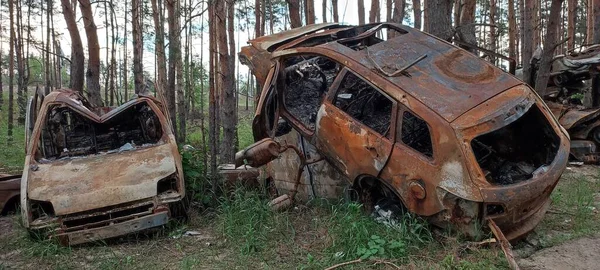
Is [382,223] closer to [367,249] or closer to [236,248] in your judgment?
[367,249]

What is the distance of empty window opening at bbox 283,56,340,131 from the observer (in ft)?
19.8

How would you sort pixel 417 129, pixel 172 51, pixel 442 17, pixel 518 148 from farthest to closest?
pixel 172 51 → pixel 442 17 → pixel 518 148 → pixel 417 129

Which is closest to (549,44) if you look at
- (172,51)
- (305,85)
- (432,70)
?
(432,70)

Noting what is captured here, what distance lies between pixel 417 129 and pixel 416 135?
0.07m

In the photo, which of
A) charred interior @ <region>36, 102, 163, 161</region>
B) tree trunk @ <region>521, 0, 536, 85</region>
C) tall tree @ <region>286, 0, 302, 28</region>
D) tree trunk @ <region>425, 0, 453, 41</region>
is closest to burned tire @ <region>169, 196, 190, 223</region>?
charred interior @ <region>36, 102, 163, 161</region>

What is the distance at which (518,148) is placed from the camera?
525 centimetres

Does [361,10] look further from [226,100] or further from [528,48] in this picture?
[226,100]

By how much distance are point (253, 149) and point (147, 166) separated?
141cm

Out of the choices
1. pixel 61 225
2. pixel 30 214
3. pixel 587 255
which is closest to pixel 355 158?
pixel 587 255

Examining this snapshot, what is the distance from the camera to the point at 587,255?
14.7 ft

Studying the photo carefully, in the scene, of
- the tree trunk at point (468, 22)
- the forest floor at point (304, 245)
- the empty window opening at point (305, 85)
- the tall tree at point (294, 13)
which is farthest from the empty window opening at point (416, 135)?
the tall tree at point (294, 13)

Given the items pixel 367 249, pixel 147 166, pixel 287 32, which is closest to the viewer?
pixel 367 249

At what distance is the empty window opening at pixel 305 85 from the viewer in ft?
19.8

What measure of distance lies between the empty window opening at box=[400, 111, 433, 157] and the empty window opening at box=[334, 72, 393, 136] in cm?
33
